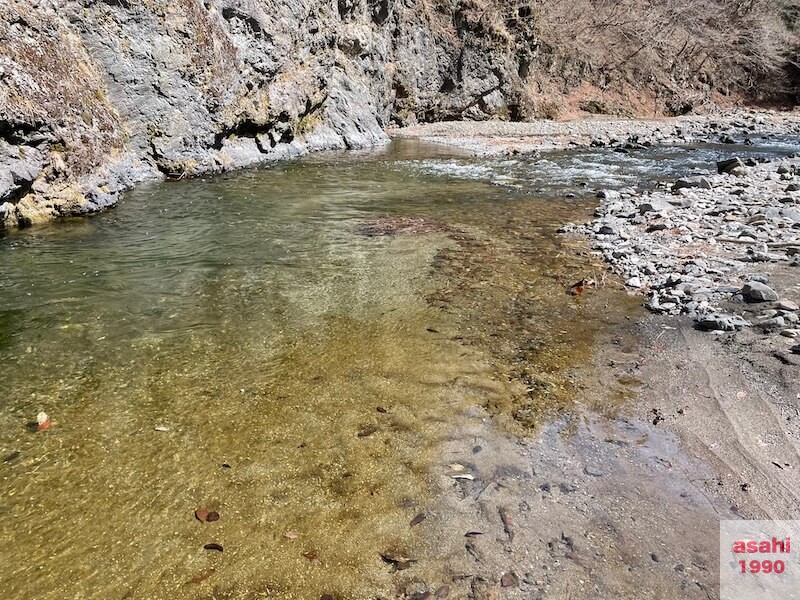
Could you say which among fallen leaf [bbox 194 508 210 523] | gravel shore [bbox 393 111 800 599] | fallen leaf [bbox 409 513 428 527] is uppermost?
fallen leaf [bbox 194 508 210 523]

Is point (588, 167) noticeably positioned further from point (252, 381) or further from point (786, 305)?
point (252, 381)

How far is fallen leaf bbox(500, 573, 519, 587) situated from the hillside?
10466mm

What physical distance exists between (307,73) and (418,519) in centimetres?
2021

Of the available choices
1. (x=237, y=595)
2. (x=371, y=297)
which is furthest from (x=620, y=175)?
(x=237, y=595)

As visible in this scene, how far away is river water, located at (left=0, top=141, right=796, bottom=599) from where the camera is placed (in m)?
3.15

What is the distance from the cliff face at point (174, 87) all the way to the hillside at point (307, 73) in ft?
0.14

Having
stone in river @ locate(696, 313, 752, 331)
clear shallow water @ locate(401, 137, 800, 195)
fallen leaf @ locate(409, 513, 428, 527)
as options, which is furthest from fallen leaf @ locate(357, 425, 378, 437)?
clear shallow water @ locate(401, 137, 800, 195)

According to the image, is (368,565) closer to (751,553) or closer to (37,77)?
(751,553)

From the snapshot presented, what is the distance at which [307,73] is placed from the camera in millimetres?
20375

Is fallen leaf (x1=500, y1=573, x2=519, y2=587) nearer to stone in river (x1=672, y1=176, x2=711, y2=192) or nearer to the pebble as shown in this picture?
the pebble

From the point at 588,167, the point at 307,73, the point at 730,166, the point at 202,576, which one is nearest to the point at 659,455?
the point at 202,576

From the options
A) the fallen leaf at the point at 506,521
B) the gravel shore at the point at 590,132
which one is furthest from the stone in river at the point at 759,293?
the gravel shore at the point at 590,132

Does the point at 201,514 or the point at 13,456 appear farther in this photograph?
the point at 13,456

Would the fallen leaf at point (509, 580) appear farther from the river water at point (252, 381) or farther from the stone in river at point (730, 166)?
the stone in river at point (730, 166)
